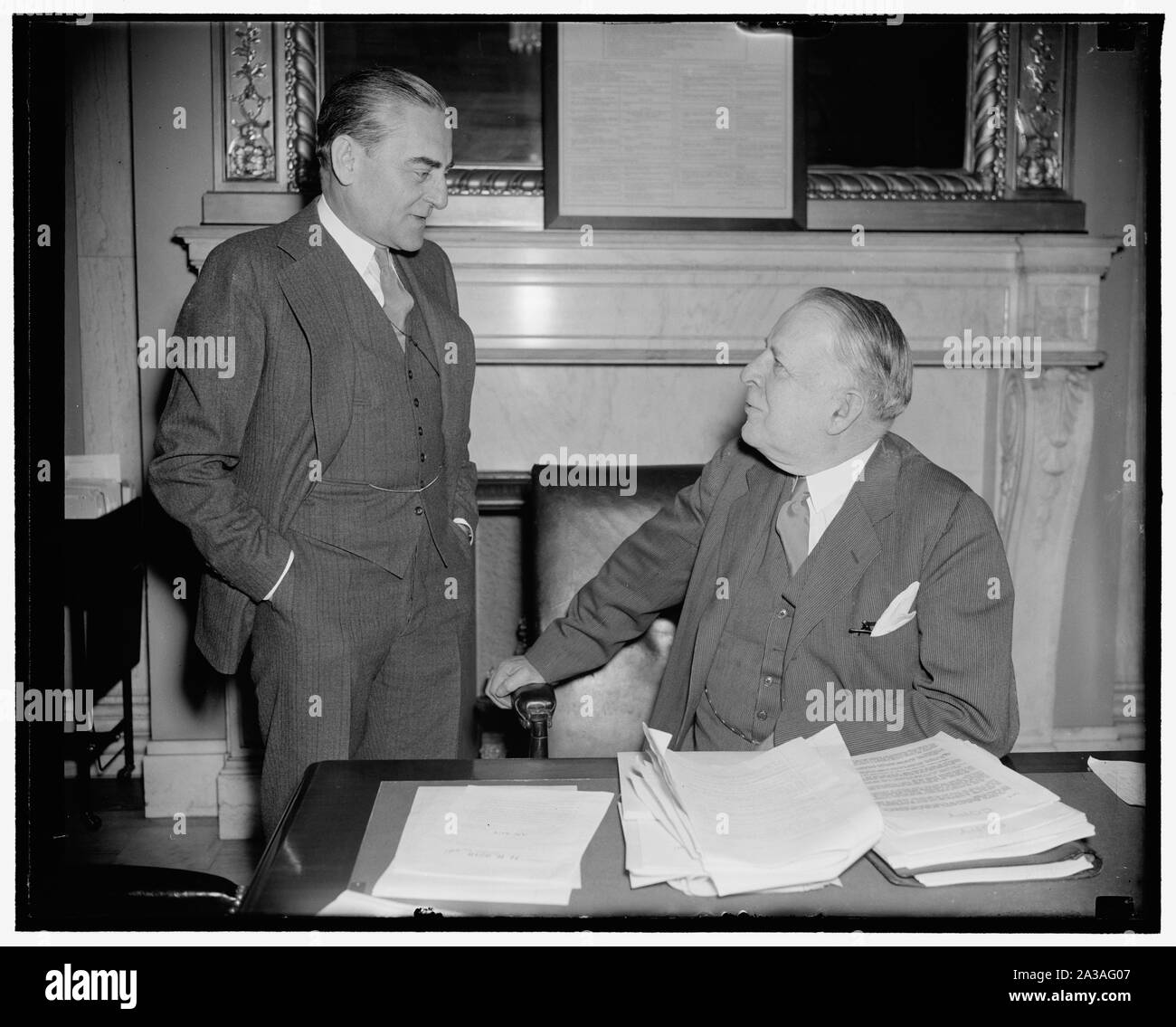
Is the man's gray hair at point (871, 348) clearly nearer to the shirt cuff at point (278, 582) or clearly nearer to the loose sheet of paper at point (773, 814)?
the loose sheet of paper at point (773, 814)

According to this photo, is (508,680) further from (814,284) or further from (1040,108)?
(1040,108)

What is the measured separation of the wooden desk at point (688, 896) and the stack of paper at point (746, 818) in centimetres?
2

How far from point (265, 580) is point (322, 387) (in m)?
0.36

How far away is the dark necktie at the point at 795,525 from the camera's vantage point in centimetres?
209

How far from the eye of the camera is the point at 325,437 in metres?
2.19

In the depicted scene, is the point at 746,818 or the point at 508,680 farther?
the point at 508,680

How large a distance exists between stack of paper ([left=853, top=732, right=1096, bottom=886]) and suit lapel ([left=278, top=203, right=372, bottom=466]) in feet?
3.75

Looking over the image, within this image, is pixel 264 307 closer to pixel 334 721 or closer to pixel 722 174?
pixel 334 721

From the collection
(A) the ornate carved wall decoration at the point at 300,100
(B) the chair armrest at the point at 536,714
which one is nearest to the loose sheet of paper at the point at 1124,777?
(B) the chair armrest at the point at 536,714

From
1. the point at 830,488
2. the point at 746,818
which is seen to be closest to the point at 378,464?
the point at 830,488

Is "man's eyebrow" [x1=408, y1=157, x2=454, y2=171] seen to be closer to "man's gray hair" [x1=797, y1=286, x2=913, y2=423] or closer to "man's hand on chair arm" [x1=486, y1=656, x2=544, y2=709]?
"man's gray hair" [x1=797, y1=286, x2=913, y2=423]

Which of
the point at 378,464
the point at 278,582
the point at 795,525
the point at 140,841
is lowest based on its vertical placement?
the point at 140,841

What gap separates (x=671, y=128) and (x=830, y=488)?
1431mm
